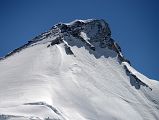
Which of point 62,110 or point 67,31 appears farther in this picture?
point 67,31

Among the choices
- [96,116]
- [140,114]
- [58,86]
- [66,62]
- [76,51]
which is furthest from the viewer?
[76,51]

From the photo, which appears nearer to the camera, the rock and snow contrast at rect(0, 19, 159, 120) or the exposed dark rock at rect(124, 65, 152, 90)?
the rock and snow contrast at rect(0, 19, 159, 120)

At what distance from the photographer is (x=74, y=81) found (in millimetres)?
70438

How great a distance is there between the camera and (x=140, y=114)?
72.6 meters

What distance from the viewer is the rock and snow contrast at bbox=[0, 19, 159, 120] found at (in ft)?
183

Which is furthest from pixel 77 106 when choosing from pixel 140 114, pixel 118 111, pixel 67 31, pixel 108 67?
pixel 67 31

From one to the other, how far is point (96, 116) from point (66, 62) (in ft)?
61.6

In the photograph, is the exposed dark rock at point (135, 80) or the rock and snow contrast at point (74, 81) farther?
the exposed dark rock at point (135, 80)

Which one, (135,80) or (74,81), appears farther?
(135,80)

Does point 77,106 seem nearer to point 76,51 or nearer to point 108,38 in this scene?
point 76,51

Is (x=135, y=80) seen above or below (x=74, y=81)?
above

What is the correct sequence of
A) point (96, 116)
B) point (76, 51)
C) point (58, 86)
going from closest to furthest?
point (96, 116) → point (58, 86) → point (76, 51)

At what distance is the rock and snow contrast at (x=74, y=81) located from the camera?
183ft

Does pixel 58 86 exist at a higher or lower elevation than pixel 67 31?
lower
